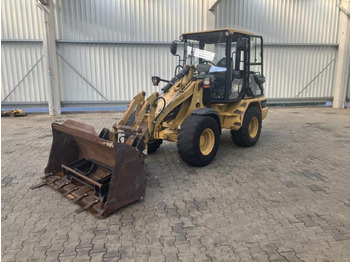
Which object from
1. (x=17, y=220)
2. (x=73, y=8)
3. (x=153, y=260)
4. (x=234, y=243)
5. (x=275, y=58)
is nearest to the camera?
(x=153, y=260)

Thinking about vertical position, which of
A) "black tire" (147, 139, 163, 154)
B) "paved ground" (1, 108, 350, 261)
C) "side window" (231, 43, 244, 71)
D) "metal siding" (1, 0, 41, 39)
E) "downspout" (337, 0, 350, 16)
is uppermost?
"downspout" (337, 0, 350, 16)

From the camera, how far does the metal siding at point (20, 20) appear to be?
10.7 metres

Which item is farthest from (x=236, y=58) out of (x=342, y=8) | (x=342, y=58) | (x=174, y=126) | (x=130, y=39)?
(x=342, y=8)

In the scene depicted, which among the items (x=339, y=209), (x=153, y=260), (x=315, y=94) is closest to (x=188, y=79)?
(x=339, y=209)

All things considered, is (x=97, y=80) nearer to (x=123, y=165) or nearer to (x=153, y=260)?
(x=123, y=165)

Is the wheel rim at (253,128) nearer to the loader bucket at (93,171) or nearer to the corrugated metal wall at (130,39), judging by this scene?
the loader bucket at (93,171)

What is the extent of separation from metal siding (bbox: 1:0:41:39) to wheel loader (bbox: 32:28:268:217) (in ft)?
22.6

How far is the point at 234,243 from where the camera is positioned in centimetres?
312

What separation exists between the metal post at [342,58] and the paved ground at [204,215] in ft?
26.7

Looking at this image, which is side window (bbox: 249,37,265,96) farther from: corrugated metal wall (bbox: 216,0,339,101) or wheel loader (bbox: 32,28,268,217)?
corrugated metal wall (bbox: 216,0,339,101)

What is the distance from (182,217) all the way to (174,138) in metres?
1.89

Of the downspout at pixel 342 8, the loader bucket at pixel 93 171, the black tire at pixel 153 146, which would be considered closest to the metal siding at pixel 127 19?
the downspout at pixel 342 8

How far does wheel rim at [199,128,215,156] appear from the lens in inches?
211

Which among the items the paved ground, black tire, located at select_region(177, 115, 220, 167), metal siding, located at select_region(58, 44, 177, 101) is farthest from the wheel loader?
metal siding, located at select_region(58, 44, 177, 101)
